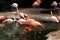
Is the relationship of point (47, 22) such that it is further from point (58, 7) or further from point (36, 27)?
point (58, 7)

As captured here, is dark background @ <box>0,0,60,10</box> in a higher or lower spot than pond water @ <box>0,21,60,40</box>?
higher

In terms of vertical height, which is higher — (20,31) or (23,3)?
(23,3)

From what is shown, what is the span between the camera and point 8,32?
9648 millimetres

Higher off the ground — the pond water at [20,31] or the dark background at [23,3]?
the dark background at [23,3]

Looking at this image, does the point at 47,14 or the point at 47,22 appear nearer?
the point at 47,22

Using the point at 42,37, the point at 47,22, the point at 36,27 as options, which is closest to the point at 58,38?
the point at 42,37

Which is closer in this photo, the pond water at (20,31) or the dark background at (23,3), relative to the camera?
the pond water at (20,31)

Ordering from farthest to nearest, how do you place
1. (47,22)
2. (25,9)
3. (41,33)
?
(25,9)
(47,22)
(41,33)

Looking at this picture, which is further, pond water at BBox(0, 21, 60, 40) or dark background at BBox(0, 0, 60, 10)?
dark background at BBox(0, 0, 60, 10)

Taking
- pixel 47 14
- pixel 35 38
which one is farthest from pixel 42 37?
pixel 47 14

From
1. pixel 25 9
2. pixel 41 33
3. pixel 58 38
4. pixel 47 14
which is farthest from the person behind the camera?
pixel 25 9

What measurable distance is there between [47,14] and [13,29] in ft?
10.8

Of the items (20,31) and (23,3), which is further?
(23,3)

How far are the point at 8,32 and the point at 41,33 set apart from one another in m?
1.24
